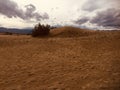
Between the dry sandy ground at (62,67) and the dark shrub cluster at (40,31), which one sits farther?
the dark shrub cluster at (40,31)

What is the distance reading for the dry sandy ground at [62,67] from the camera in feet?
21.9

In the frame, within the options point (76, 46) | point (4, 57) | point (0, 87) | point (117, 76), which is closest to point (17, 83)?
point (0, 87)

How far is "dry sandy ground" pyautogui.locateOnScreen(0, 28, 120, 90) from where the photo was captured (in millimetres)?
6688

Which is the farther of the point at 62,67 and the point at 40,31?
the point at 40,31

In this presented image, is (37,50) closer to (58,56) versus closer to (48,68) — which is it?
(58,56)

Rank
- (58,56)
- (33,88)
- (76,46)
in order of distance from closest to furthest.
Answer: (33,88) < (58,56) < (76,46)

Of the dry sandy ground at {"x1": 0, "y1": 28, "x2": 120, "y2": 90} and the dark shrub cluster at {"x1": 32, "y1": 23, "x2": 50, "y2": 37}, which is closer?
the dry sandy ground at {"x1": 0, "y1": 28, "x2": 120, "y2": 90}

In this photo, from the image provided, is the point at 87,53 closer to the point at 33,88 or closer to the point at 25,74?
the point at 25,74

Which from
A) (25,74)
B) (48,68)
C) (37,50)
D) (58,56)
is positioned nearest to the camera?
(25,74)

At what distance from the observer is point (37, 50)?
1285 cm

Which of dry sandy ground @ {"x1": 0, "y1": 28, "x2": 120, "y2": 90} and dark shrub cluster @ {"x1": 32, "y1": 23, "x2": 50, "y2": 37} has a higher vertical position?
dark shrub cluster @ {"x1": 32, "y1": 23, "x2": 50, "y2": 37}

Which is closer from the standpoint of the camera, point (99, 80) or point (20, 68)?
point (99, 80)

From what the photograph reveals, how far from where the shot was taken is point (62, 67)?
29.2 feet

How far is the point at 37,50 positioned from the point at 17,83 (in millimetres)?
5969
